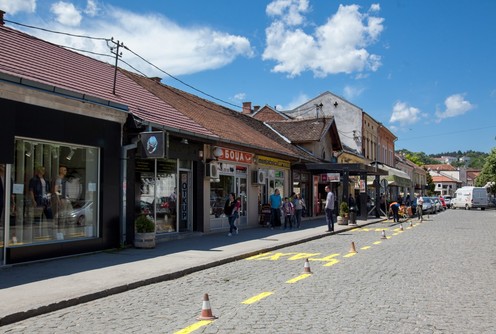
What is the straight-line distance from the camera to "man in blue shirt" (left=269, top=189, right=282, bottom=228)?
2120 cm

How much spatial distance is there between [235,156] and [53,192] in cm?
922

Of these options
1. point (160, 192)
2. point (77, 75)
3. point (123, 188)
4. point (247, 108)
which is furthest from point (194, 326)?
point (247, 108)

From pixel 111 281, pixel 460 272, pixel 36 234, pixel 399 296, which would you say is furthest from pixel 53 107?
pixel 460 272

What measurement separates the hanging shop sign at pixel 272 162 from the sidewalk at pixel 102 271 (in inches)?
285

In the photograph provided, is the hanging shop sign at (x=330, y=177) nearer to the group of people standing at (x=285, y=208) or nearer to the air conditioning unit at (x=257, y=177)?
the group of people standing at (x=285, y=208)

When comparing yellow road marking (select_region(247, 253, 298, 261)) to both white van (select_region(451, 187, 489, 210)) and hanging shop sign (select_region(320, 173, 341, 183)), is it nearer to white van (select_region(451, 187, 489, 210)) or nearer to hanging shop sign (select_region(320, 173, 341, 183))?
hanging shop sign (select_region(320, 173, 341, 183))

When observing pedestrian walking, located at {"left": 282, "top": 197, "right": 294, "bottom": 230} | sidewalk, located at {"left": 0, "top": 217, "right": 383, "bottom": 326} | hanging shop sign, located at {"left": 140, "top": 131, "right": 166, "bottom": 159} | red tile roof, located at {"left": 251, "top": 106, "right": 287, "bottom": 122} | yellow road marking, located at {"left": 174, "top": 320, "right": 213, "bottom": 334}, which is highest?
red tile roof, located at {"left": 251, "top": 106, "right": 287, "bottom": 122}

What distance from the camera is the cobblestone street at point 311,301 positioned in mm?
6059

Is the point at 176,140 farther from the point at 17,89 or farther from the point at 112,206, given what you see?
the point at 17,89

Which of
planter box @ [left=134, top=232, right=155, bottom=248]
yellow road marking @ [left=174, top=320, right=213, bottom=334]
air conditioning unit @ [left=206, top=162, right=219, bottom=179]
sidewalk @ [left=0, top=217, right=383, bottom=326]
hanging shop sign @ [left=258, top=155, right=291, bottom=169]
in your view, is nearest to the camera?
yellow road marking @ [left=174, top=320, right=213, bottom=334]

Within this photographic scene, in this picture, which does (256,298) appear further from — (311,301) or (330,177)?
(330,177)


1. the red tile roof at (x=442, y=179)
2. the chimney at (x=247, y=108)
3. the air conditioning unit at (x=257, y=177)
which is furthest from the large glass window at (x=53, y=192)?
the red tile roof at (x=442, y=179)

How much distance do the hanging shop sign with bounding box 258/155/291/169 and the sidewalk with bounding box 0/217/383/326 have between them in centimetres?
723

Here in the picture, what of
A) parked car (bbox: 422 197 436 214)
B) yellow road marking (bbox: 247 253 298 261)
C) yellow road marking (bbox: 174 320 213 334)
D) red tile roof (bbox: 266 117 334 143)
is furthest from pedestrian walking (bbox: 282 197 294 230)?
parked car (bbox: 422 197 436 214)
